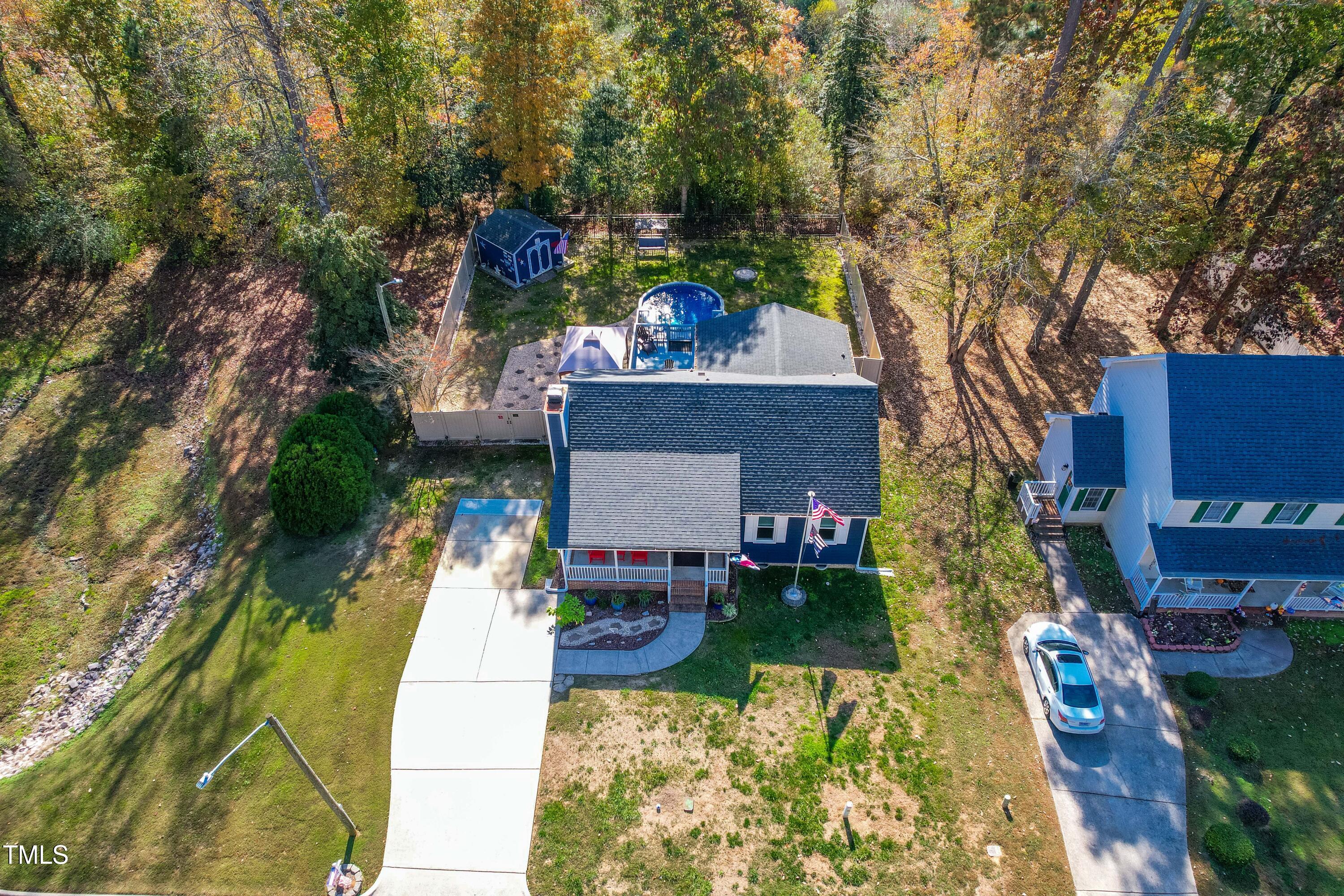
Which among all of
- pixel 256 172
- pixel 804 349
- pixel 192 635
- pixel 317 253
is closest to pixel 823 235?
pixel 804 349

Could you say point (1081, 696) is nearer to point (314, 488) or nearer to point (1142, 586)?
point (1142, 586)

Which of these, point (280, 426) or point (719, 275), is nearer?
point (280, 426)

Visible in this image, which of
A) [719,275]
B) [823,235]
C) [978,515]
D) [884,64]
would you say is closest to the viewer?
[978,515]

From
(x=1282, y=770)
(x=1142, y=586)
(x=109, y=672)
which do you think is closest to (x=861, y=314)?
(x=1142, y=586)

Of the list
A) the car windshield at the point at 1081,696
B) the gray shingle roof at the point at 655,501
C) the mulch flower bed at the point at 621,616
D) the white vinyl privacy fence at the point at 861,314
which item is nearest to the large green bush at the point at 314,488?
the gray shingle roof at the point at 655,501

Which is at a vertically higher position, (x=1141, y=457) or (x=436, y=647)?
(x=1141, y=457)

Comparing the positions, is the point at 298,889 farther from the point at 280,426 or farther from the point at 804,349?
the point at 804,349

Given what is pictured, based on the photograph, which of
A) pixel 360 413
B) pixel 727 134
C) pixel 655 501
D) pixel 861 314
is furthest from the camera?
pixel 727 134

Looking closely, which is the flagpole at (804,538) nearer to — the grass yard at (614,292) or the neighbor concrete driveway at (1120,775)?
the neighbor concrete driveway at (1120,775)
